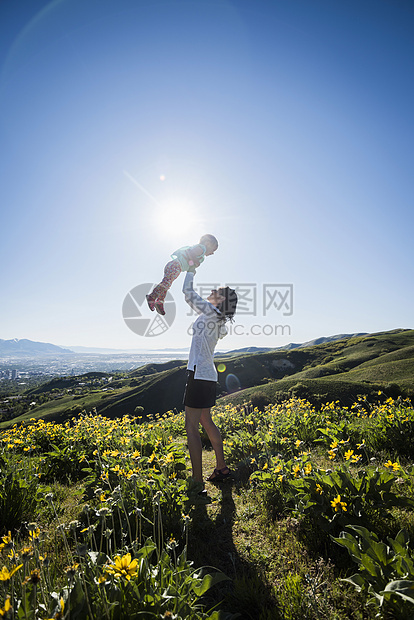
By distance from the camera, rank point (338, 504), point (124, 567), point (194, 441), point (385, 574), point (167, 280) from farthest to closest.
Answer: point (167, 280)
point (194, 441)
point (338, 504)
point (385, 574)
point (124, 567)

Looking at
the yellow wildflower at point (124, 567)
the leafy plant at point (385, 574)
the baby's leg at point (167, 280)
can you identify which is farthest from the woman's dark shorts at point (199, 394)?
the yellow wildflower at point (124, 567)

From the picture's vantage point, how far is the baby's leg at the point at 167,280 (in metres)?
4.39

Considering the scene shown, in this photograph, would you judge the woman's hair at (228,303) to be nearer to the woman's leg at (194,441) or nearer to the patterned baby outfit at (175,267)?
the patterned baby outfit at (175,267)

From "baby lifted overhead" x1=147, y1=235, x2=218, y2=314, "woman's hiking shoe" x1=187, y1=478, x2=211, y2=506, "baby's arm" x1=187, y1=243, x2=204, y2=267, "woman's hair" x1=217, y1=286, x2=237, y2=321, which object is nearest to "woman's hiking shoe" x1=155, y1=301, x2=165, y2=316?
"baby lifted overhead" x1=147, y1=235, x2=218, y2=314

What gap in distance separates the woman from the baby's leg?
1.18ft

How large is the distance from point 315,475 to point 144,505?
1.83m

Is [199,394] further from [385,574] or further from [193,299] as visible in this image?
[385,574]

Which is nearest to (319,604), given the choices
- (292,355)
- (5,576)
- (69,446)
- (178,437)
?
(5,576)

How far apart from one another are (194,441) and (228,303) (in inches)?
83.9

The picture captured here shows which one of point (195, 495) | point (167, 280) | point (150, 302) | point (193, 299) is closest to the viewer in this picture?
point (195, 495)

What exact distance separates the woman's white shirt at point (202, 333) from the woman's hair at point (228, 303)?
194 mm

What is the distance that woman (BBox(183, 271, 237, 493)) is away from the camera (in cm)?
398

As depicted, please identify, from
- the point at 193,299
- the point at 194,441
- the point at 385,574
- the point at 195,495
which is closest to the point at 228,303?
the point at 193,299

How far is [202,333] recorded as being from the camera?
426 centimetres
